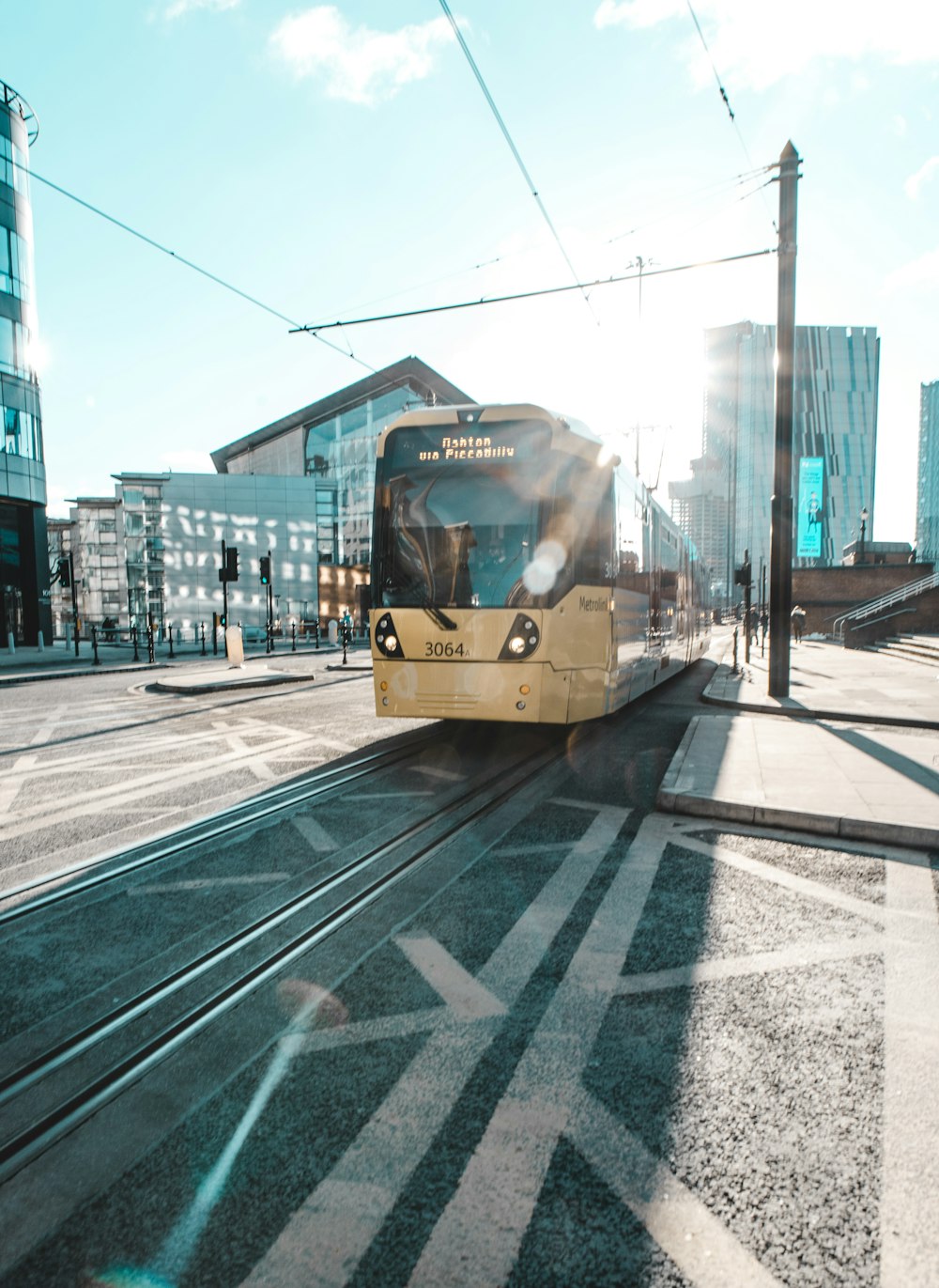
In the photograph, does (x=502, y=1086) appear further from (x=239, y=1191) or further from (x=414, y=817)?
(x=414, y=817)

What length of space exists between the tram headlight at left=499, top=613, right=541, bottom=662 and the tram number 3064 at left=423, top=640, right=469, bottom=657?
17.5 inches

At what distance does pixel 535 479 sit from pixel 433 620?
67.0 inches

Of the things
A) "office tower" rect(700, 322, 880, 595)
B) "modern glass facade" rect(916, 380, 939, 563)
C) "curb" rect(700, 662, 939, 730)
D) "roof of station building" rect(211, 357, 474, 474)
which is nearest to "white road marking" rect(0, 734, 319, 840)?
"curb" rect(700, 662, 939, 730)

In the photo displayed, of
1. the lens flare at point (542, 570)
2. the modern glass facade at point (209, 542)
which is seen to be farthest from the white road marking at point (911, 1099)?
the modern glass facade at point (209, 542)

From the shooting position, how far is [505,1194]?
2.09 metres

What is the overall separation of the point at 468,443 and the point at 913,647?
22206 mm

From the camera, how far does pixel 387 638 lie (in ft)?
26.6

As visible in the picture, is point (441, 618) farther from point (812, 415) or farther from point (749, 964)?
point (812, 415)

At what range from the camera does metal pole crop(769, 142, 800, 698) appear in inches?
500

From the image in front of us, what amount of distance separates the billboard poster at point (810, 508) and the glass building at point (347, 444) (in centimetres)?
3698

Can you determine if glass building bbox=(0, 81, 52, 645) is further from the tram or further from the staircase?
the staircase

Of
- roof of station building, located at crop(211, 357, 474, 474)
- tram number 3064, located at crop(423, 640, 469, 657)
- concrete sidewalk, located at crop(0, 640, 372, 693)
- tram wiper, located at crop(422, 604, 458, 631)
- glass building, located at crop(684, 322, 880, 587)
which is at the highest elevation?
glass building, located at crop(684, 322, 880, 587)

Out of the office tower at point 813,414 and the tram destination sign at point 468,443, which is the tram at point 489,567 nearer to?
the tram destination sign at point 468,443

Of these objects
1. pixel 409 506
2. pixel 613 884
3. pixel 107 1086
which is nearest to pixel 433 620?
pixel 409 506
